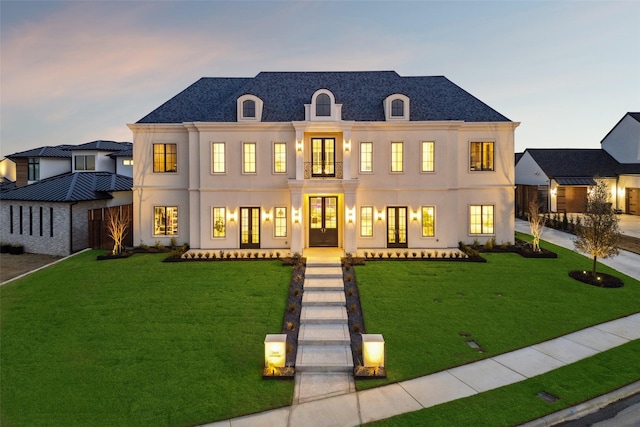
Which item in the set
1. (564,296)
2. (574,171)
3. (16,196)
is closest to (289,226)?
Answer: (564,296)

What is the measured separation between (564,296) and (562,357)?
16.8 ft

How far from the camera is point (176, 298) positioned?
13.5 meters

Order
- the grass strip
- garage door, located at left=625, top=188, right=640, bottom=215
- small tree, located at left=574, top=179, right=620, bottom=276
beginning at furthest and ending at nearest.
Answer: garage door, located at left=625, top=188, right=640, bottom=215 → small tree, located at left=574, top=179, right=620, bottom=276 → the grass strip

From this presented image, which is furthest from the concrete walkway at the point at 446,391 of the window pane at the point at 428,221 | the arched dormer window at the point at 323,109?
the arched dormer window at the point at 323,109

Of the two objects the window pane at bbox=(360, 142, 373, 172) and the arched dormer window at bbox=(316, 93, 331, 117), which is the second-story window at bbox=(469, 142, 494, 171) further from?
the arched dormer window at bbox=(316, 93, 331, 117)

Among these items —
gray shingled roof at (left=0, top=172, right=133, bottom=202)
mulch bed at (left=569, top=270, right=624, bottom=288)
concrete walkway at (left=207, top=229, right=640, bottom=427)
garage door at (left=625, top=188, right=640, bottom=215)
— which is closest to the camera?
concrete walkway at (left=207, top=229, right=640, bottom=427)

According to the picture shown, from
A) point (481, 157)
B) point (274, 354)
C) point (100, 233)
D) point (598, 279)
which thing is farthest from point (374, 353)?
point (100, 233)

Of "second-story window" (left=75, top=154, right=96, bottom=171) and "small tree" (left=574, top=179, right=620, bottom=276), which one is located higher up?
"second-story window" (left=75, top=154, right=96, bottom=171)

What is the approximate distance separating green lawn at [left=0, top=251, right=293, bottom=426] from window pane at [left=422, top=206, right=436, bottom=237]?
8.52 metres

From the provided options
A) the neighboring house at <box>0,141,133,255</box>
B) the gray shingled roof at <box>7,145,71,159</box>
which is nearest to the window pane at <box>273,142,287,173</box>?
the neighboring house at <box>0,141,133,255</box>

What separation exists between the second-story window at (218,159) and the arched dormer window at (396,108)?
372 inches

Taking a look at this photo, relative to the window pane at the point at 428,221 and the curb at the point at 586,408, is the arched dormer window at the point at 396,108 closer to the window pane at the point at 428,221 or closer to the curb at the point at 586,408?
the window pane at the point at 428,221

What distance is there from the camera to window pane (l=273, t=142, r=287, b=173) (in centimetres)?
2058

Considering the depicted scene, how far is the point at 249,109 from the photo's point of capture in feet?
67.8
